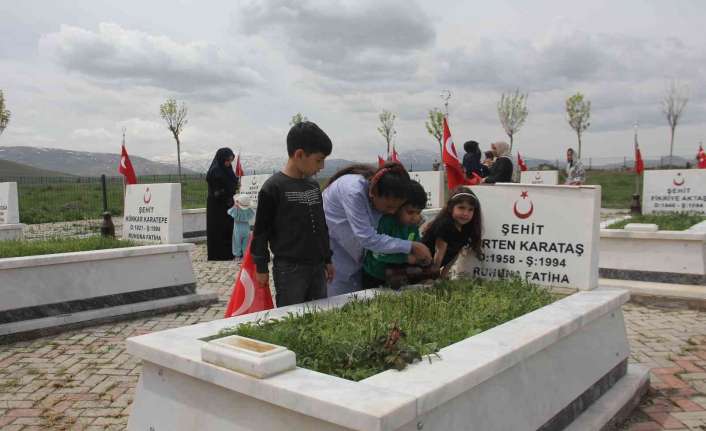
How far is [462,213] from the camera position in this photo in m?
4.57

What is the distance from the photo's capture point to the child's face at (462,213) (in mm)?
4574

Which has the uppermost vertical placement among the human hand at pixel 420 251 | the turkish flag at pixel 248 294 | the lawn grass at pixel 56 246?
the human hand at pixel 420 251

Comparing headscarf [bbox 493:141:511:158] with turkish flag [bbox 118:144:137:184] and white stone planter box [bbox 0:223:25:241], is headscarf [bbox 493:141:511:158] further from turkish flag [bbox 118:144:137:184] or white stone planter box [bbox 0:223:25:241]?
white stone planter box [bbox 0:223:25:241]

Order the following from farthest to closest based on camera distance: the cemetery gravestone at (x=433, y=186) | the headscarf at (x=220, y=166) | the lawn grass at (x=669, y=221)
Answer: the cemetery gravestone at (x=433, y=186) → the headscarf at (x=220, y=166) → the lawn grass at (x=669, y=221)

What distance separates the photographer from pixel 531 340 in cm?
290

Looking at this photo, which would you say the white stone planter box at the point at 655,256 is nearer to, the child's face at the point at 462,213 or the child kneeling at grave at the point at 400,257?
the child's face at the point at 462,213

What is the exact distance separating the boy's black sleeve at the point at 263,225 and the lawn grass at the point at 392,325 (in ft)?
1.70

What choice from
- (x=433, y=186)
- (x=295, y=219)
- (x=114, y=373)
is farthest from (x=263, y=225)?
(x=433, y=186)

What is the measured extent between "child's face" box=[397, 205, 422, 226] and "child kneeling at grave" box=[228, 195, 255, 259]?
6.71 meters

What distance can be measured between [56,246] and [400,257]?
16.0 feet

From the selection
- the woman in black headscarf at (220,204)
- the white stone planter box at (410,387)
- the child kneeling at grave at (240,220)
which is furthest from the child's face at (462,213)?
the woman in black headscarf at (220,204)

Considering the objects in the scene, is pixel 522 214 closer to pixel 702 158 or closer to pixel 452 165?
pixel 452 165

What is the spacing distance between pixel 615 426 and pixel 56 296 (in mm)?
5531

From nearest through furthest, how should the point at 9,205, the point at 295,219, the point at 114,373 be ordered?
the point at 295,219, the point at 114,373, the point at 9,205
